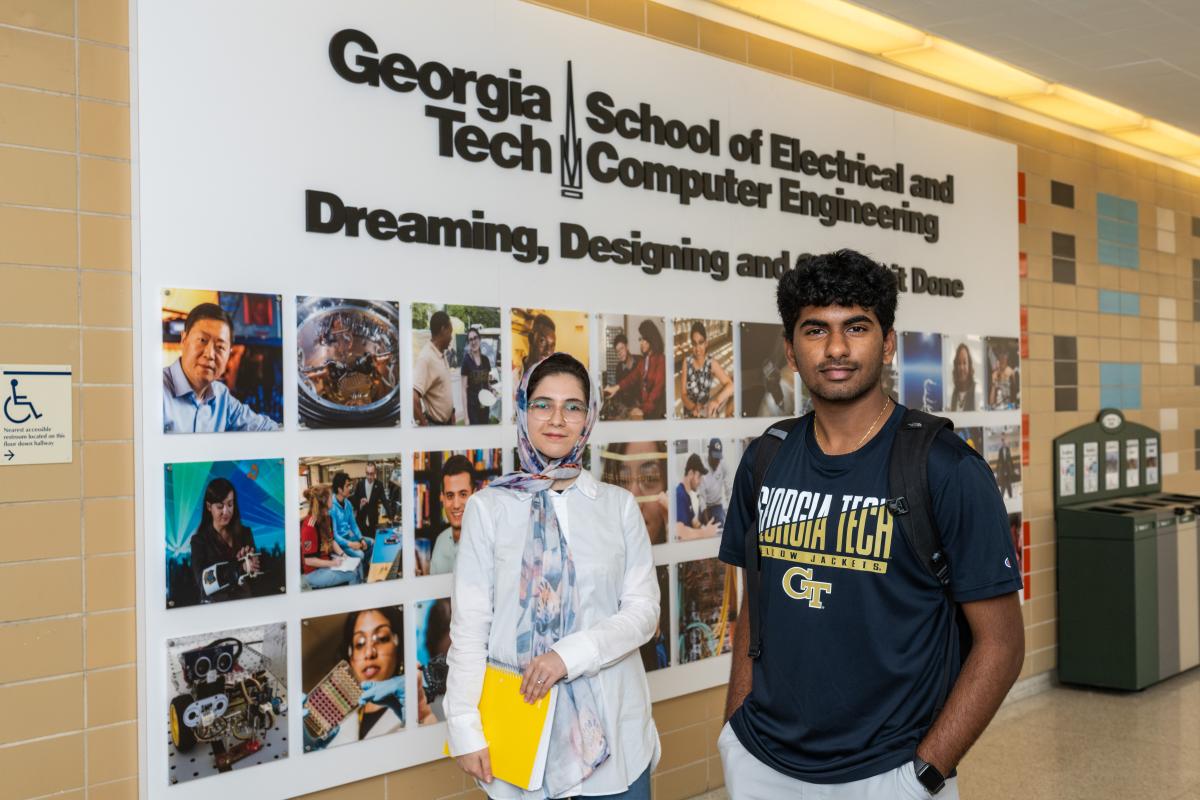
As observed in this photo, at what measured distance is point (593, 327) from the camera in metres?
3.80

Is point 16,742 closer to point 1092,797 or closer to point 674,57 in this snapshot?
point 674,57

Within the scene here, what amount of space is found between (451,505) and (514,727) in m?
1.09

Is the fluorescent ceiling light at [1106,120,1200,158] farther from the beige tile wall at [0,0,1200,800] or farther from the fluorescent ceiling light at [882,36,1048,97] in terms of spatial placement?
the beige tile wall at [0,0,1200,800]

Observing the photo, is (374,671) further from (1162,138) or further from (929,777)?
(1162,138)

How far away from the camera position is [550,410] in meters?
2.61

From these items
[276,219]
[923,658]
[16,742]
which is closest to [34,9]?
[276,219]

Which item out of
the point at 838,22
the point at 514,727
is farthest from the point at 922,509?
the point at 838,22

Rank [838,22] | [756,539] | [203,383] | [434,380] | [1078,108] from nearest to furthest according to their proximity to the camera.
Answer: [756,539] < [203,383] < [434,380] < [838,22] < [1078,108]

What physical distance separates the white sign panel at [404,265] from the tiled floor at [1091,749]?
1.43 meters

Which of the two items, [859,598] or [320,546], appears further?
[320,546]

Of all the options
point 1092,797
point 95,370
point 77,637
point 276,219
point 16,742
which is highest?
point 276,219

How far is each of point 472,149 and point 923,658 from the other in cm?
229

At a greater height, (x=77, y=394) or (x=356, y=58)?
(x=356, y=58)

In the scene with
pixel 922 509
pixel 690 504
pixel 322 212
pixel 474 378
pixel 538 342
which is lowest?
pixel 690 504
